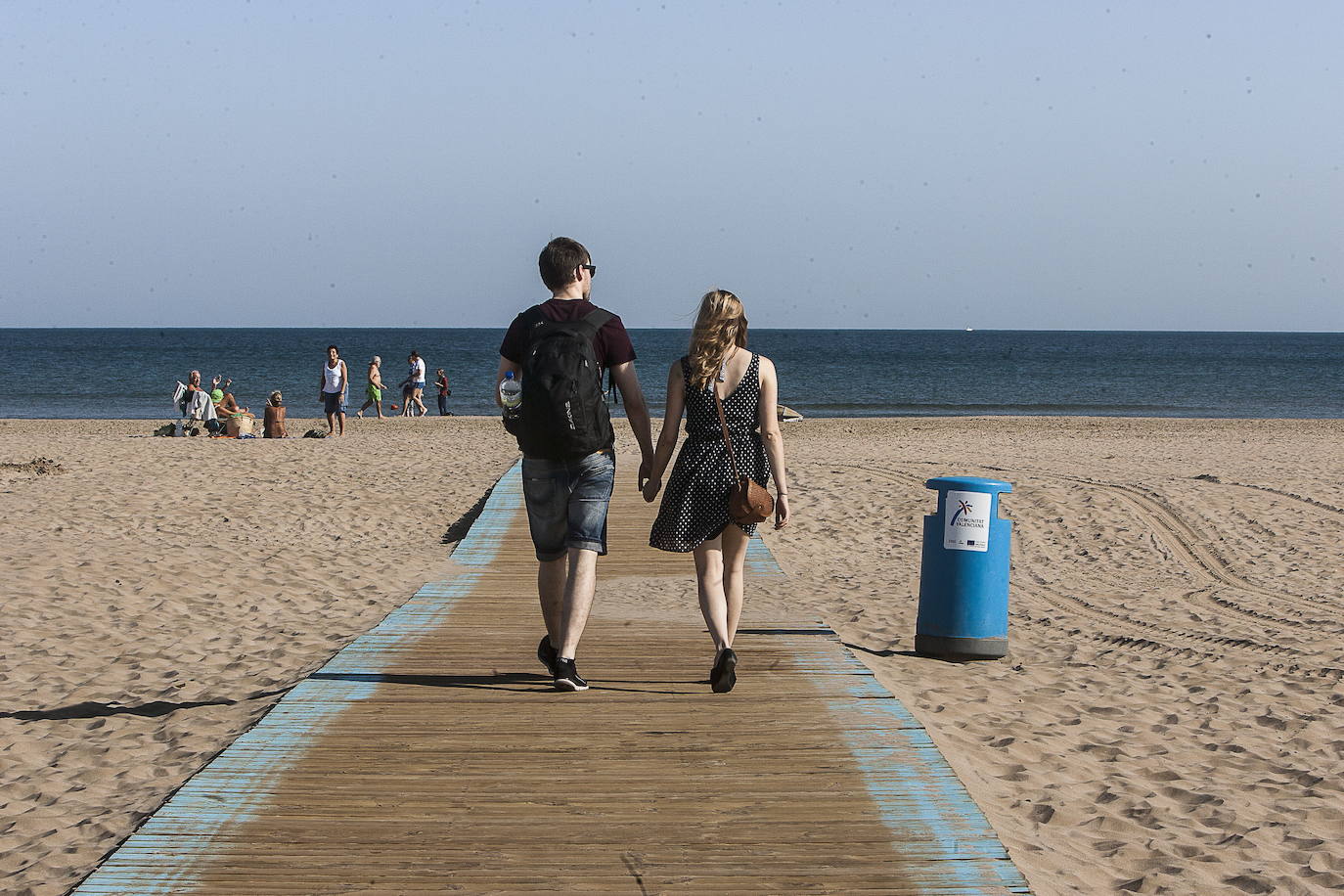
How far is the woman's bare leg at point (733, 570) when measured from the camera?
4961mm

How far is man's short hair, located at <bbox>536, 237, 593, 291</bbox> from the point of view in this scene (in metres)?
4.66

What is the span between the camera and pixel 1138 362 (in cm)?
8888

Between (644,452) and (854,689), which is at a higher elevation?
(644,452)

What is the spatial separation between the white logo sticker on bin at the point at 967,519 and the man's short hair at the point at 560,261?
2.76 m

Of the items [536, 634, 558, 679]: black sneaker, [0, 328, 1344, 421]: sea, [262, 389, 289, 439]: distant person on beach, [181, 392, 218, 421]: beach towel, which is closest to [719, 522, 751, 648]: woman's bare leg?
[536, 634, 558, 679]: black sneaker

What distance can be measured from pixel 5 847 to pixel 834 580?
7.12 metres

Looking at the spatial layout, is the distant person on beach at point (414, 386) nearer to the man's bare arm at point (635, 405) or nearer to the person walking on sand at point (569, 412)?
the person walking on sand at point (569, 412)

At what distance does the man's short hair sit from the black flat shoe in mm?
1613

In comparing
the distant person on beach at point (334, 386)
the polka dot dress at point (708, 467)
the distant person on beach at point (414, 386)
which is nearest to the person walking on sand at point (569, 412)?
the polka dot dress at point (708, 467)

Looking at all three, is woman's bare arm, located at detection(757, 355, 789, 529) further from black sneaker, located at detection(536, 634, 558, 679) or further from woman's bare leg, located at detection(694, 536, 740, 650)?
black sneaker, located at detection(536, 634, 558, 679)

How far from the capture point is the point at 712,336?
15.5 feet

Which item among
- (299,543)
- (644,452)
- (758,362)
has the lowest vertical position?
(299,543)

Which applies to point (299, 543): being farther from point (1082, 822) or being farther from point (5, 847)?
point (1082, 822)

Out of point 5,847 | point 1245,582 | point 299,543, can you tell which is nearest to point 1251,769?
Answer: point 5,847
